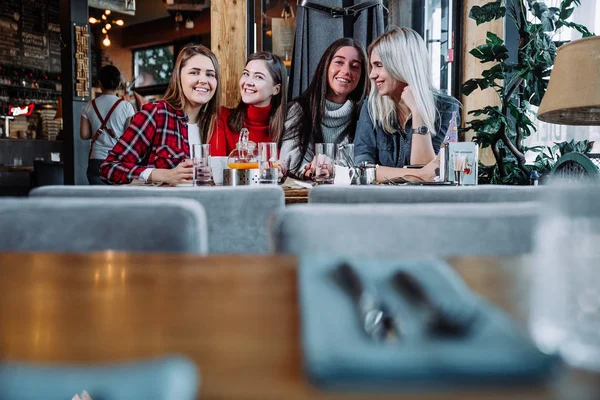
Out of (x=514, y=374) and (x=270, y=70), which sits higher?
(x=270, y=70)

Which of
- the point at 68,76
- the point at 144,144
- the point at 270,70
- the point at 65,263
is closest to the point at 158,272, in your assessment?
the point at 65,263

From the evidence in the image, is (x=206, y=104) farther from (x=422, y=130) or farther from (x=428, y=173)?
(x=428, y=173)

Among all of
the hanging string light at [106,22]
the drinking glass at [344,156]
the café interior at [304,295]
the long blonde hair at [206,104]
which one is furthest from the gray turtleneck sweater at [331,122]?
the hanging string light at [106,22]

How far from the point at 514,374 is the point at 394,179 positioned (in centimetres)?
211

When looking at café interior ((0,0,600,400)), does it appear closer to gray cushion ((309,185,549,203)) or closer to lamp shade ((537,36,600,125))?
gray cushion ((309,185,549,203))

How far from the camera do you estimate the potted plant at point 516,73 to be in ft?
12.4

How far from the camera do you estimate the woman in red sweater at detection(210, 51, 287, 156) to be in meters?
3.51

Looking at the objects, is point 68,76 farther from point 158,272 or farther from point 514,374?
point 514,374

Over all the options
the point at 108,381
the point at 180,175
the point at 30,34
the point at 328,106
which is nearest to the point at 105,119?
the point at 328,106

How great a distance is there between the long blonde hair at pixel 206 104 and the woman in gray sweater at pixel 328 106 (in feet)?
1.79

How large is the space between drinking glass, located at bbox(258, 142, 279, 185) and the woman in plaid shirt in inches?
36.1

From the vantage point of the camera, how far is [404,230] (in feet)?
2.57

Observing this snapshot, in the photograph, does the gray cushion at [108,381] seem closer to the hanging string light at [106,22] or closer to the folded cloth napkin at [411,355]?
the folded cloth napkin at [411,355]

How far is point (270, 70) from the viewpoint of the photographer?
3510 mm
